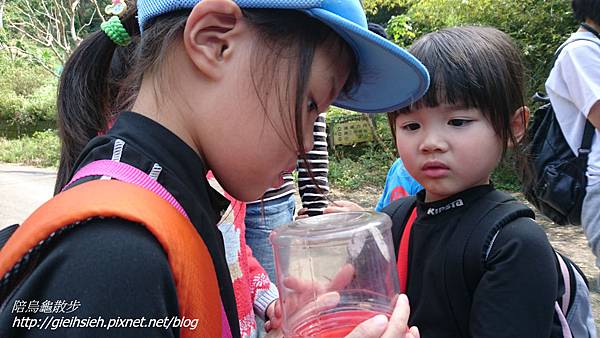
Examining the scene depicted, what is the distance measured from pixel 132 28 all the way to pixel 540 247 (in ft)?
3.80

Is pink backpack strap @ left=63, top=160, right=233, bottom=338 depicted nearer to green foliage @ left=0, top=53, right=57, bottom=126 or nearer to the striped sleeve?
the striped sleeve

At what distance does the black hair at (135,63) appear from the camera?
2.98 ft

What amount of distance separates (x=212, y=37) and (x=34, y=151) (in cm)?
1535

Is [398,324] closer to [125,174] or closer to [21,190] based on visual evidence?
[125,174]

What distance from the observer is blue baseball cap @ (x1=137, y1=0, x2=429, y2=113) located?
35.4 inches

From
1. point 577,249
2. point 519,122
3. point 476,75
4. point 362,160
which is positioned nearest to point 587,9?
point 519,122

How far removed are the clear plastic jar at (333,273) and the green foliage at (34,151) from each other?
1317cm

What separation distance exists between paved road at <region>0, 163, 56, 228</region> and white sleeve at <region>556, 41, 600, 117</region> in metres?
6.13

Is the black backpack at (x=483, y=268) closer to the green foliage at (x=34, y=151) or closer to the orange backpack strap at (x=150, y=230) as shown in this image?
the orange backpack strap at (x=150, y=230)

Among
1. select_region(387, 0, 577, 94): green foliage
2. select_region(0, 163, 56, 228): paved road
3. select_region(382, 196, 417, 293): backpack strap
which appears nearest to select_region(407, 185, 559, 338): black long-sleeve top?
select_region(382, 196, 417, 293): backpack strap

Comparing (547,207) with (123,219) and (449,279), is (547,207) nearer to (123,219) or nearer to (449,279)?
(449,279)

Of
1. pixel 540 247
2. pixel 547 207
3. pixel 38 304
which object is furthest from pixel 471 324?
pixel 547 207

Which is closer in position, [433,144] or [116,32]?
[116,32]

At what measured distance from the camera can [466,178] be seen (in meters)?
1.56
